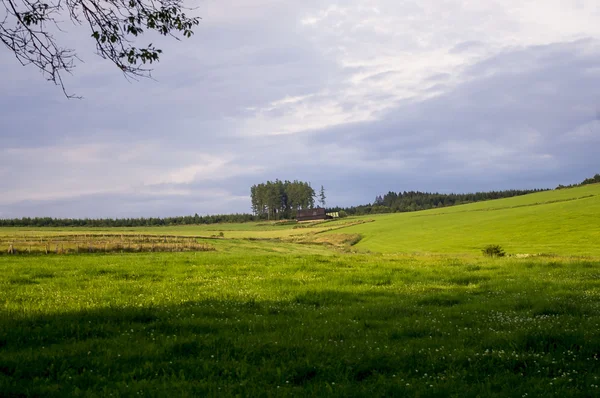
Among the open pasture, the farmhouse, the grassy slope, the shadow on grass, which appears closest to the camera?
the shadow on grass

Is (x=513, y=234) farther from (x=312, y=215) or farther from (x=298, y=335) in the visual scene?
(x=312, y=215)

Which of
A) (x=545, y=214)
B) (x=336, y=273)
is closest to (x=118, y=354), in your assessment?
(x=336, y=273)

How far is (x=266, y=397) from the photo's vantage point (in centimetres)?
732

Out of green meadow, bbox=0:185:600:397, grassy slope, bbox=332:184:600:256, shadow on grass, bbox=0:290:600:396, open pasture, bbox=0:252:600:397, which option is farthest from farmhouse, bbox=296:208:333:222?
shadow on grass, bbox=0:290:600:396

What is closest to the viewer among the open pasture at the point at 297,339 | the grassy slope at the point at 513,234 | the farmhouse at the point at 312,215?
the open pasture at the point at 297,339

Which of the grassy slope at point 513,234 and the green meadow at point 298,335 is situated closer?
the green meadow at point 298,335

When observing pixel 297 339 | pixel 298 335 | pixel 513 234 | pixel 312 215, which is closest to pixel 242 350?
pixel 297 339

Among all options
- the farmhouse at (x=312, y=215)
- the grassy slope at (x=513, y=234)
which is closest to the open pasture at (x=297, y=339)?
the grassy slope at (x=513, y=234)

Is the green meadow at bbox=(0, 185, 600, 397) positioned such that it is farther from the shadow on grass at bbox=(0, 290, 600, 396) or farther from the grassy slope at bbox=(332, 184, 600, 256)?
the grassy slope at bbox=(332, 184, 600, 256)

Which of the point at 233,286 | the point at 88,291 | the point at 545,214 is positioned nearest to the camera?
the point at 88,291

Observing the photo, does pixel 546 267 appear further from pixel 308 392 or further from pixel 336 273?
A: pixel 308 392

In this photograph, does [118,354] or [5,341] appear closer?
[118,354]

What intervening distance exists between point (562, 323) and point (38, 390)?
1255cm

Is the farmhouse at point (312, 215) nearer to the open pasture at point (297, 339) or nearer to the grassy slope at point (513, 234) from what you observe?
the grassy slope at point (513, 234)
